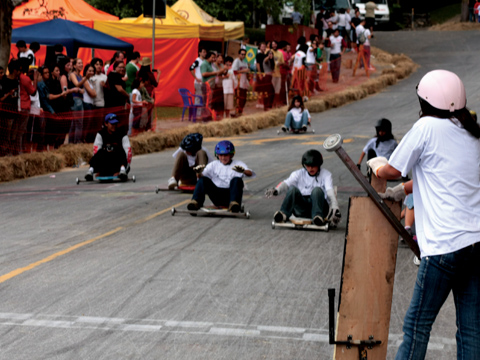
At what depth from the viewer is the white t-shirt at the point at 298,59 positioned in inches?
1054

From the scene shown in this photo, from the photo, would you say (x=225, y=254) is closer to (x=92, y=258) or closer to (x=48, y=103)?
(x=92, y=258)

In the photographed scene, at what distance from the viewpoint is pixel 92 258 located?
28.0 feet

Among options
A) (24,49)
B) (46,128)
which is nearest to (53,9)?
(24,49)

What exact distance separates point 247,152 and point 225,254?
10487mm

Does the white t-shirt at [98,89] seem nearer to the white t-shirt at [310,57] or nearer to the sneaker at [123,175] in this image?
the sneaker at [123,175]

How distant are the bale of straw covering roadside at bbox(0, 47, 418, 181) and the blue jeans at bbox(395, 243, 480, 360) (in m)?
11.8

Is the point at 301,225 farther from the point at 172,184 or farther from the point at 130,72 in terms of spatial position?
the point at 130,72

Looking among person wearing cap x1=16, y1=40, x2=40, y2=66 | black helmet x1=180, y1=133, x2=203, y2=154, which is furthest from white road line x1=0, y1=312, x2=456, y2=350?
person wearing cap x1=16, y1=40, x2=40, y2=66

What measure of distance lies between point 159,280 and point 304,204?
356 centimetres

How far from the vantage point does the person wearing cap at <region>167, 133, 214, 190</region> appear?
42.1ft

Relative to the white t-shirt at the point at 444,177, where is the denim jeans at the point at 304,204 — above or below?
below

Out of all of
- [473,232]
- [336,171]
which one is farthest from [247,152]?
[473,232]

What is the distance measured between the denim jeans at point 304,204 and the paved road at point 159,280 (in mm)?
331

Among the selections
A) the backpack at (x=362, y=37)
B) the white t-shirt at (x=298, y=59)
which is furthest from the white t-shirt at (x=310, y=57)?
the backpack at (x=362, y=37)
